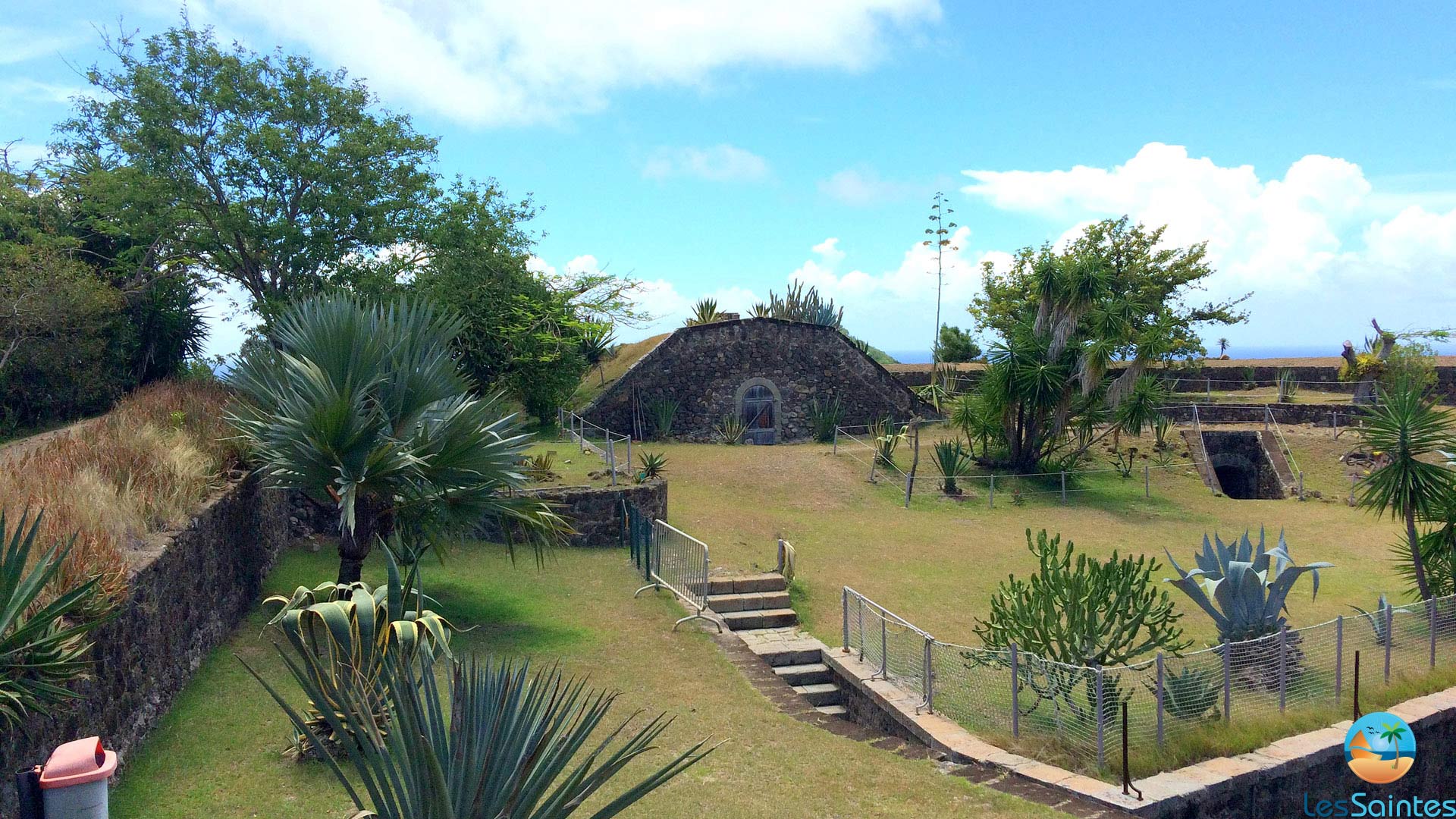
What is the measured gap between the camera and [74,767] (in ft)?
10.6

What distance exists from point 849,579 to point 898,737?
5376mm

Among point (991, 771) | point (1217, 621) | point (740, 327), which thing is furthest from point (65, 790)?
point (740, 327)

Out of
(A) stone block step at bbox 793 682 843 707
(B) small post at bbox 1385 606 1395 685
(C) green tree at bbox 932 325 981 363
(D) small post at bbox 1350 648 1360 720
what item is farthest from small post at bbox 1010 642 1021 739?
(C) green tree at bbox 932 325 981 363

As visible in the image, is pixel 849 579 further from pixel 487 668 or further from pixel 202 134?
pixel 202 134

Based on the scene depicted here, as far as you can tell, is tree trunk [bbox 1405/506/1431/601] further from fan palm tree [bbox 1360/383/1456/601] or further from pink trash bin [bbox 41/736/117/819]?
pink trash bin [bbox 41/736/117/819]

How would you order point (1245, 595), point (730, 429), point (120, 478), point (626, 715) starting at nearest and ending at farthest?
point (626, 715) → point (120, 478) → point (1245, 595) → point (730, 429)

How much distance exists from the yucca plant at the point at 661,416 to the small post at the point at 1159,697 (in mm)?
18669

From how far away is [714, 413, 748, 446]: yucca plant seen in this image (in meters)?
25.7

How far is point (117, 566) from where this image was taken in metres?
6.41

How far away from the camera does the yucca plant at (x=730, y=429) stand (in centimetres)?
2573

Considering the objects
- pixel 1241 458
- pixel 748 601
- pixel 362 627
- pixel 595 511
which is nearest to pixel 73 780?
pixel 362 627

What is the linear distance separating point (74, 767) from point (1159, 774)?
7.17 m

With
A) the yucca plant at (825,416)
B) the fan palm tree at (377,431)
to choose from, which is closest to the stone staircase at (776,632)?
the fan palm tree at (377,431)

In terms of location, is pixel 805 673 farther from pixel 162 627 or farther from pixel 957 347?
pixel 957 347
